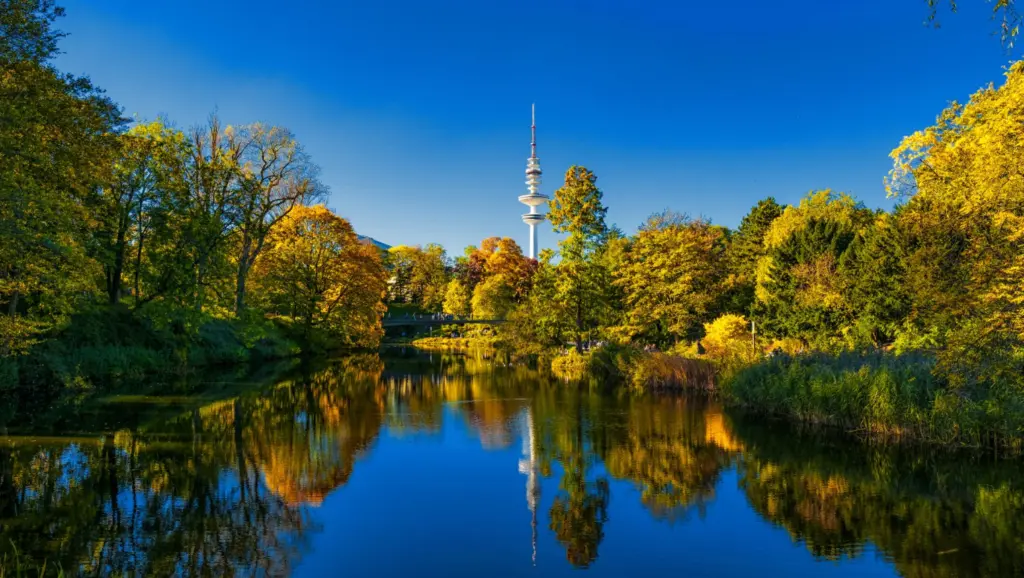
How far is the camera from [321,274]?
45.7m

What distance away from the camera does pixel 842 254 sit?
109 feet

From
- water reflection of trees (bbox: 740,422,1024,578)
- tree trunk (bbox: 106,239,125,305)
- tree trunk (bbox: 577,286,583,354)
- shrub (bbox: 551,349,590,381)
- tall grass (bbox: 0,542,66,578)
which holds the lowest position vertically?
water reflection of trees (bbox: 740,422,1024,578)

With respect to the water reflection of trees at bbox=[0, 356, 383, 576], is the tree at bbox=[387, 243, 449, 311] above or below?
above

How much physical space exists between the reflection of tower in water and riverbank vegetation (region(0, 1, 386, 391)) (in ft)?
45.2

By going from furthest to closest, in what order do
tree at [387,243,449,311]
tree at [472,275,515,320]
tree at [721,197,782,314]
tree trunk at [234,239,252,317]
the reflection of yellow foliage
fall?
tree at [387,243,449,311]
tree at [472,275,515,320]
tree at [721,197,782,314]
tree trunk at [234,239,252,317]
the reflection of yellow foliage

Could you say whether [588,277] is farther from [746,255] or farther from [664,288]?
[746,255]

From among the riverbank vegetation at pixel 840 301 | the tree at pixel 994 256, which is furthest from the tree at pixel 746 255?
the tree at pixel 994 256

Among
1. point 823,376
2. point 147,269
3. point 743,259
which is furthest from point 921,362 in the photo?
point 147,269

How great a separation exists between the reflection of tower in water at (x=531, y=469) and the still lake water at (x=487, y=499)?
6cm

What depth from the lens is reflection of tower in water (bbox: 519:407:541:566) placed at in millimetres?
10525

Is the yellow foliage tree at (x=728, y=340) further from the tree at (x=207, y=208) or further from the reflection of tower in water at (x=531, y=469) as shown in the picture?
the tree at (x=207, y=208)

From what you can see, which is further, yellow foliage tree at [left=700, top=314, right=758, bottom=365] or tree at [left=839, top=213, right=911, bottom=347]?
tree at [left=839, top=213, right=911, bottom=347]

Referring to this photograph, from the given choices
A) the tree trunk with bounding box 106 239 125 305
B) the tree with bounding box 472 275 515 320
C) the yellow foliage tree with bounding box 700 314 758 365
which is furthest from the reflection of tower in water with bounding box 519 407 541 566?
the tree with bounding box 472 275 515 320

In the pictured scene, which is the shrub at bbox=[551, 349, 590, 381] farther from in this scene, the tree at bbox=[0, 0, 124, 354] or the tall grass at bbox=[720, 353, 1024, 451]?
the tree at bbox=[0, 0, 124, 354]
